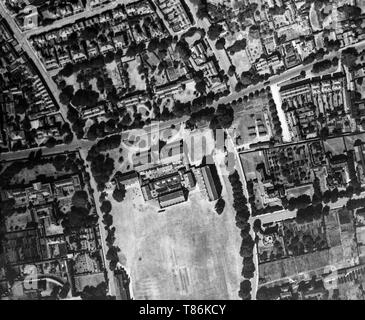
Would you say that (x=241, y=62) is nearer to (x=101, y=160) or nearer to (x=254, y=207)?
(x=254, y=207)

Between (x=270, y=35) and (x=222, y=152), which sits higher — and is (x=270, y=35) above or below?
above

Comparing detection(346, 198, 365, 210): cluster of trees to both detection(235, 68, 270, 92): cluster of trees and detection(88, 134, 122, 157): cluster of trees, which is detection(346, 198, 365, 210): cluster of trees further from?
detection(88, 134, 122, 157): cluster of trees

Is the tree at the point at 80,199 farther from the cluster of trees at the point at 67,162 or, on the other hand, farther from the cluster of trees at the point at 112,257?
the cluster of trees at the point at 112,257

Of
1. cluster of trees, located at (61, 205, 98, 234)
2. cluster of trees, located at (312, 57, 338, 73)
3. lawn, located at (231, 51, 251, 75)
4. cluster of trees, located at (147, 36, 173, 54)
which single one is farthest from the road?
cluster of trees, located at (312, 57, 338, 73)

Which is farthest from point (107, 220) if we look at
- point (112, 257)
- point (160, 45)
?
point (160, 45)
